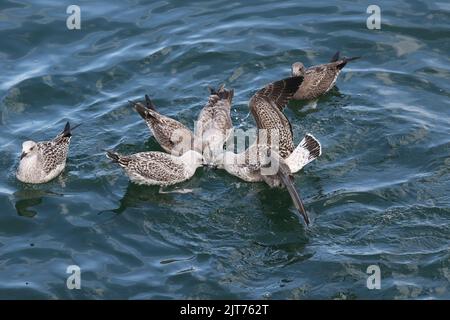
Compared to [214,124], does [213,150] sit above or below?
below

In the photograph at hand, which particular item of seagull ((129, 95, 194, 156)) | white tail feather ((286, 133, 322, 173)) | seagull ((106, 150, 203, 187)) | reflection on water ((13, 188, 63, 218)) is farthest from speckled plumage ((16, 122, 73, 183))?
white tail feather ((286, 133, 322, 173))

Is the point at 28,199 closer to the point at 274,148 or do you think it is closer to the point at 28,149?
the point at 28,149

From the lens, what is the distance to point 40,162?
1162 centimetres

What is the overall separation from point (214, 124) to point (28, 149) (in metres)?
2.74

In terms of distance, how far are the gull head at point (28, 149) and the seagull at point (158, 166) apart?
1.11m

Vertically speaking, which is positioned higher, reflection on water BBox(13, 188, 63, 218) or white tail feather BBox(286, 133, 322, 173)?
white tail feather BBox(286, 133, 322, 173)

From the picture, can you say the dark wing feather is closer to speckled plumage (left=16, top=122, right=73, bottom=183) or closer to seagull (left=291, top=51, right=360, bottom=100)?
seagull (left=291, top=51, right=360, bottom=100)

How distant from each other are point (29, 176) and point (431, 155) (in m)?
5.53

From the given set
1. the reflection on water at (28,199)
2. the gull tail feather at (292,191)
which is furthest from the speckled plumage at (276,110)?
the reflection on water at (28,199)

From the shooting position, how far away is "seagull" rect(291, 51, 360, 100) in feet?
44.3

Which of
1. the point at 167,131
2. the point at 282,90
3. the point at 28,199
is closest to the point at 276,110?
the point at 282,90

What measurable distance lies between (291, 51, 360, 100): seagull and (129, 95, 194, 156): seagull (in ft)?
6.97

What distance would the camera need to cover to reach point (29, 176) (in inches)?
460
